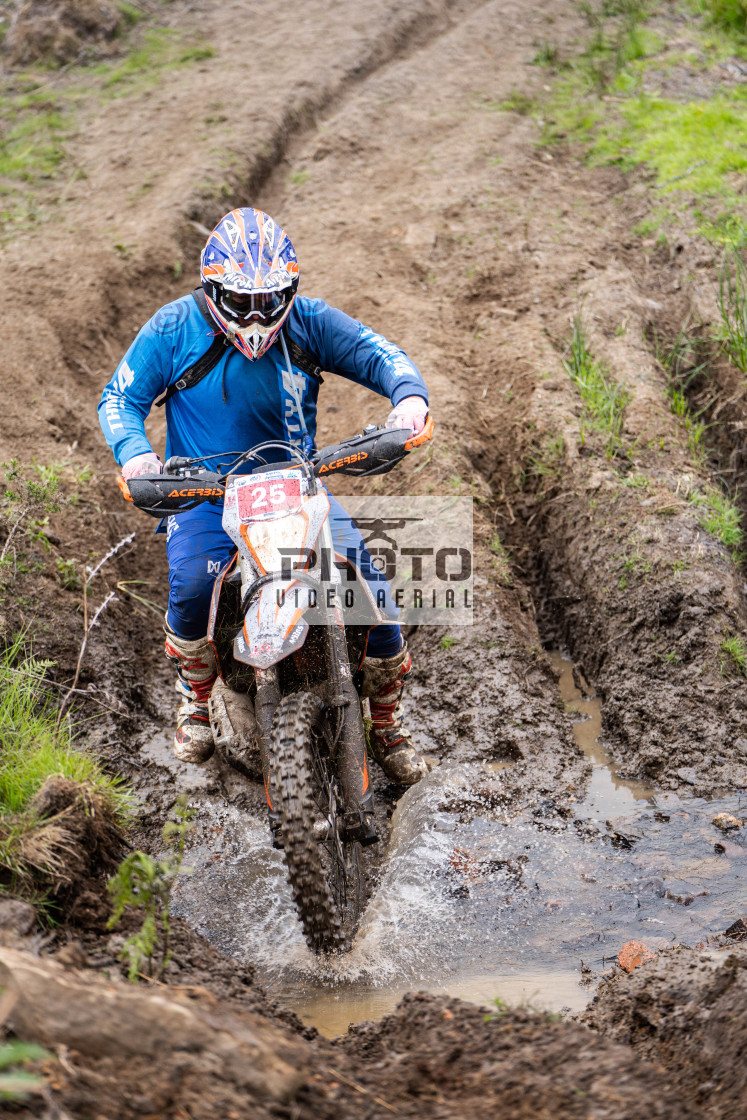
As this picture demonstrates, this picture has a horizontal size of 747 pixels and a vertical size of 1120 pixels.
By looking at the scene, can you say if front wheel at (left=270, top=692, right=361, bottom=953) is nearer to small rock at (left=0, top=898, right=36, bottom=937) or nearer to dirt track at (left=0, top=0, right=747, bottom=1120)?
dirt track at (left=0, top=0, right=747, bottom=1120)

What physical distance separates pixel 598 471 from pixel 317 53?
8.63m

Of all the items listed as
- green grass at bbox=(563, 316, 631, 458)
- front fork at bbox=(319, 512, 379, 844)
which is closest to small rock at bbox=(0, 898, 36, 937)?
front fork at bbox=(319, 512, 379, 844)

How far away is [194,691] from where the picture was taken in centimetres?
398

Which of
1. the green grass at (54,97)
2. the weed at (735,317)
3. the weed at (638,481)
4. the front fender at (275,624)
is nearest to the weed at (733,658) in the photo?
the weed at (638,481)

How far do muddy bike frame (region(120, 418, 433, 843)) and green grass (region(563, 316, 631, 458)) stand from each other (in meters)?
2.54

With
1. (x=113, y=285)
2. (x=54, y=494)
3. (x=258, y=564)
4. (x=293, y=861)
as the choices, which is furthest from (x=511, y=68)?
(x=293, y=861)

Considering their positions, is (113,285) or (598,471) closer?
(598,471)

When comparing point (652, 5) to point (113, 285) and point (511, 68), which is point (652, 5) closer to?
point (511, 68)

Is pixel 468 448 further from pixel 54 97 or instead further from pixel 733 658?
pixel 54 97

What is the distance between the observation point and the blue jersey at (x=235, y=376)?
385 centimetres

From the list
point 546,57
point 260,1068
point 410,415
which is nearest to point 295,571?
point 410,415

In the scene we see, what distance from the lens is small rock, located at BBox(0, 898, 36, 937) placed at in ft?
8.19

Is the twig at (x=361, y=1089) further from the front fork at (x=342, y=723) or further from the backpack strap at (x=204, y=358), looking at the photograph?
the backpack strap at (x=204, y=358)

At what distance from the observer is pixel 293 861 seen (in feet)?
9.21
